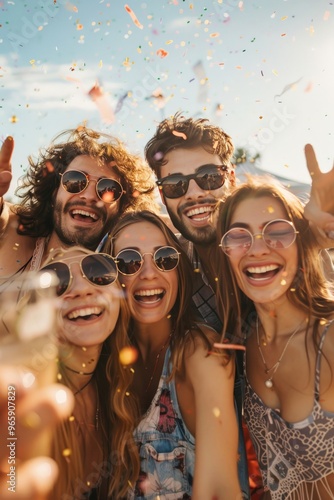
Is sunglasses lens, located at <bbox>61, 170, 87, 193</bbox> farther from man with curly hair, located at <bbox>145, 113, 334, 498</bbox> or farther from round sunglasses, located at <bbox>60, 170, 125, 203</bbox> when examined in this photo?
man with curly hair, located at <bbox>145, 113, 334, 498</bbox>

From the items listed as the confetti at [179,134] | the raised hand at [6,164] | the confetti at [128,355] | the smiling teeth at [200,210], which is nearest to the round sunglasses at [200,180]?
the smiling teeth at [200,210]

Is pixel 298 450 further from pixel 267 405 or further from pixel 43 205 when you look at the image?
pixel 43 205

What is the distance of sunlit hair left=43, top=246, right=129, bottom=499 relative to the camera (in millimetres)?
2549

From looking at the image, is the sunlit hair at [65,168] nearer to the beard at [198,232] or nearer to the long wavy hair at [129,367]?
the beard at [198,232]

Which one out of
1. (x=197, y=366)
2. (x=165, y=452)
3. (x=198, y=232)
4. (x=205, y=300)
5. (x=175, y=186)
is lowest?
(x=165, y=452)

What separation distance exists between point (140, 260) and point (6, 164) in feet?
4.27

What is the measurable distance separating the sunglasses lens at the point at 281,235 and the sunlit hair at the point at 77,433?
3.11 ft

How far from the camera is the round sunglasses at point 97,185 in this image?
4.29 metres

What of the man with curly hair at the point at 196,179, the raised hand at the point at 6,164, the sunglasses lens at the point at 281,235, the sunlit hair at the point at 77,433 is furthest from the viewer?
the man with curly hair at the point at 196,179

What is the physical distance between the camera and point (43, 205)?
4977 millimetres

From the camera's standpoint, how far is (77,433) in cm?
269

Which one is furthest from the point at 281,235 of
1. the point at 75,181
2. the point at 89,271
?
the point at 75,181

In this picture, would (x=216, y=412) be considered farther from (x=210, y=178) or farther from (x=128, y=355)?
(x=210, y=178)

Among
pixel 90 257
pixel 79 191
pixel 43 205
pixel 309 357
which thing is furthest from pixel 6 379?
pixel 43 205
